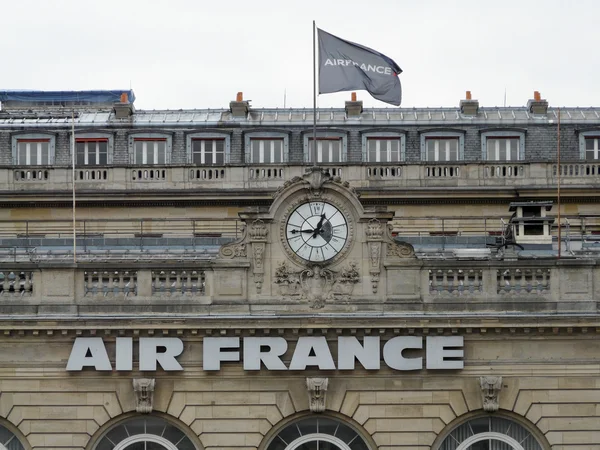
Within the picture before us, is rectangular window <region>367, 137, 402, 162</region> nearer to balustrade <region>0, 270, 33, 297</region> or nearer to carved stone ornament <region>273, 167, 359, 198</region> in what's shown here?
carved stone ornament <region>273, 167, 359, 198</region>

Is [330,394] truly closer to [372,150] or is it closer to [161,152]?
[372,150]

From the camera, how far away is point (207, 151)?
77625mm

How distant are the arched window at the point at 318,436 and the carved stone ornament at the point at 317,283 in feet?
10.8

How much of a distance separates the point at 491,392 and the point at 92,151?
104 feet

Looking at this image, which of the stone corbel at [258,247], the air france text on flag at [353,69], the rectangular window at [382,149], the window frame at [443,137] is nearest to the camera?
the stone corbel at [258,247]

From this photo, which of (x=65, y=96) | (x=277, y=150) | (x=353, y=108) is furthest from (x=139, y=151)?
(x=65, y=96)

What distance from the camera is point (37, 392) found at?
50781mm

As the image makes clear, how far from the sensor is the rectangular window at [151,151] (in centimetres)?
7756

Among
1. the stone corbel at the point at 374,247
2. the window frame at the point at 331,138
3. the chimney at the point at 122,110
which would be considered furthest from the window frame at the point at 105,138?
the stone corbel at the point at 374,247

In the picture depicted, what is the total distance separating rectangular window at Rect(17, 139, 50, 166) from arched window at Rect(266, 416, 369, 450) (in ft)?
98.9

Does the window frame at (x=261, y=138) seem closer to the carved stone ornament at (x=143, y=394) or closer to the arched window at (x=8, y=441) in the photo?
the carved stone ornament at (x=143, y=394)

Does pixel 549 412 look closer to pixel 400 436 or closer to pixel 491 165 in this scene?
pixel 400 436

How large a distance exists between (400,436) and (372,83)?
45.4ft

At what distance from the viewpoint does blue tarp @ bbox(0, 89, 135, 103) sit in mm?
100500
